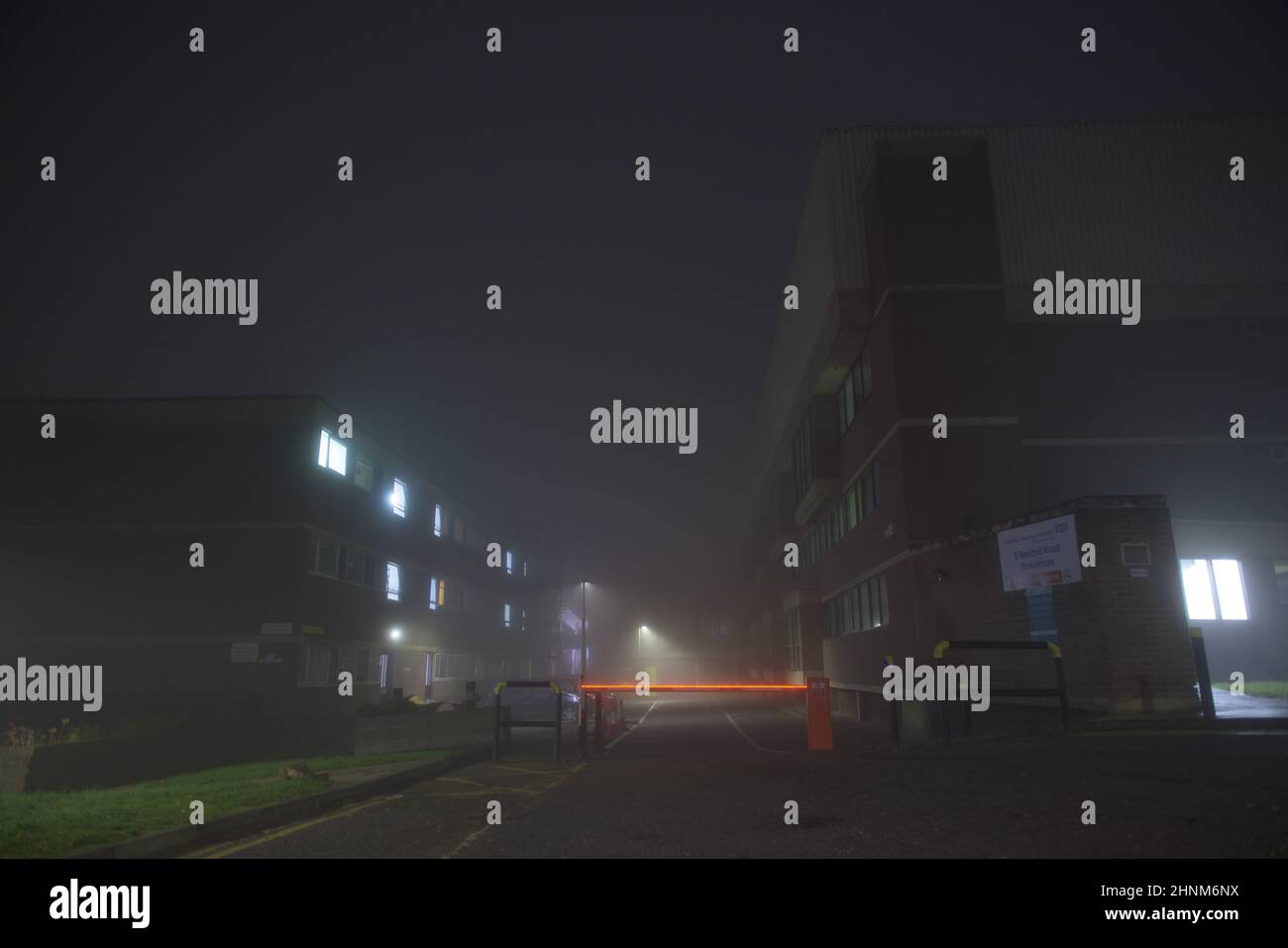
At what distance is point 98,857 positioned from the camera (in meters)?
7.15

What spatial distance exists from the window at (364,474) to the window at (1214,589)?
26.0 meters

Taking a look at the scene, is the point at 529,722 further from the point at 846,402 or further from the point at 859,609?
the point at 846,402

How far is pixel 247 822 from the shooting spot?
905 centimetres

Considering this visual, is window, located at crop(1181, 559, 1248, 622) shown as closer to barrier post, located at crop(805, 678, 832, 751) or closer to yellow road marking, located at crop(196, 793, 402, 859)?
barrier post, located at crop(805, 678, 832, 751)

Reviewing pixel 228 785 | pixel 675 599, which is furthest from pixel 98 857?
pixel 675 599

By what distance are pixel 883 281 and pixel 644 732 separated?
13.4 metres

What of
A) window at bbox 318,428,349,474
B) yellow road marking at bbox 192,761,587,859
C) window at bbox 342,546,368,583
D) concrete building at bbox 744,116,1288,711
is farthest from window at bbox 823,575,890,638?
window at bbox 318,428,349,474

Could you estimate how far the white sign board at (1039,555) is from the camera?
13552 mm

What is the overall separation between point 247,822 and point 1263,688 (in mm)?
19133

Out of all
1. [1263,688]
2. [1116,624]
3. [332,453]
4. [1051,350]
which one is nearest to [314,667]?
[332,453]

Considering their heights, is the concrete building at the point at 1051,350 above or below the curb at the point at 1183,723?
above

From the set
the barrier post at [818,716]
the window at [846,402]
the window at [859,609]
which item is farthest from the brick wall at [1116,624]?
the window at [846,402]

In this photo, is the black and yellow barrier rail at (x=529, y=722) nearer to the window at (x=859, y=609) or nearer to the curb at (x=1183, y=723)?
the curb at (x=1183, y=723)
